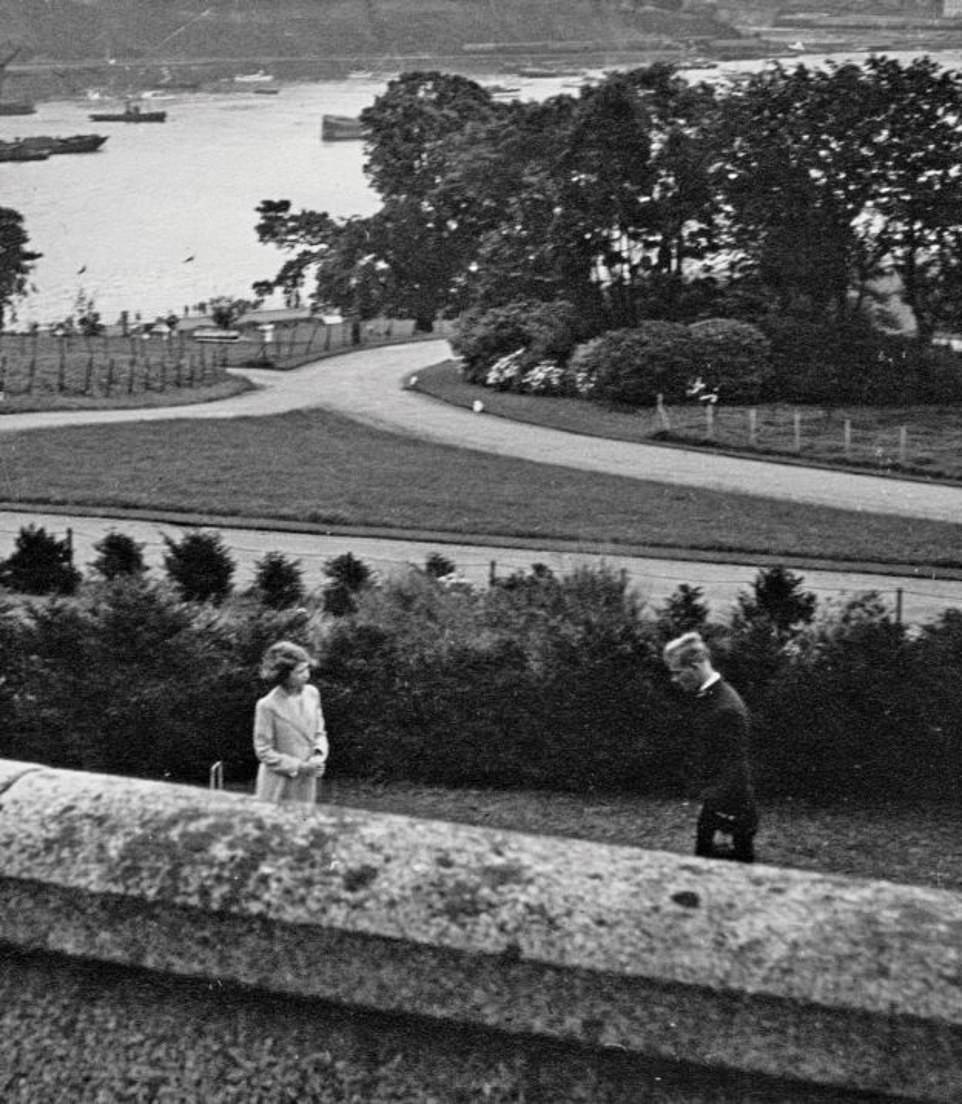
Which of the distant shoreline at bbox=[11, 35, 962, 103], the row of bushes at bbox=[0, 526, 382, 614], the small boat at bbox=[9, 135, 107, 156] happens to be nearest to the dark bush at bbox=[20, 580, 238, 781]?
the row of bushes at bbox=[0, 526, 382, 614]

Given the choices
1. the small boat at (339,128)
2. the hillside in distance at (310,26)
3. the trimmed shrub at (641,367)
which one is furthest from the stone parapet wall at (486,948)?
the small boat at (339,128)

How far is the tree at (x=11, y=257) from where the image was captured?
47.5 metres

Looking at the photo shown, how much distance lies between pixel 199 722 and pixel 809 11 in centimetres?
4359

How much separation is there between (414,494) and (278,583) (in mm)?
7758

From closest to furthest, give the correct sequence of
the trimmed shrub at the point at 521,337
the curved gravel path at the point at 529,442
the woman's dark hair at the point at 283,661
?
the woman's dark hair at the point at 283,661 → the curved gravel path at the point at 529,442 → the trimmed shrub at the point at 521,337

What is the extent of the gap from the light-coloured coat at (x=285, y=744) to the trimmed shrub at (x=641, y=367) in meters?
24.8

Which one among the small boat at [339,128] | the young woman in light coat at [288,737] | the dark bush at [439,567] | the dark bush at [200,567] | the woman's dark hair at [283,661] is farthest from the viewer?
the small boat at [339,128]

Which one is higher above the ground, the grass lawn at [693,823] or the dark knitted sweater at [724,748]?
the dark knitted sweater at [724,748]

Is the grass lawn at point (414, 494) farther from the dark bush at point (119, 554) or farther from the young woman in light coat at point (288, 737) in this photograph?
the young woman in light coat at point (288, 737)

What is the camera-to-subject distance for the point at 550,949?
2324 mm

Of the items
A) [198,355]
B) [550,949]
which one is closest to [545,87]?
[198,355]

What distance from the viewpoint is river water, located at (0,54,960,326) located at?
63109 mm

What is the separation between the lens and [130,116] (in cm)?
9044

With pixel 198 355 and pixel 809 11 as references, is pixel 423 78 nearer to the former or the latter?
pixel 809 11
